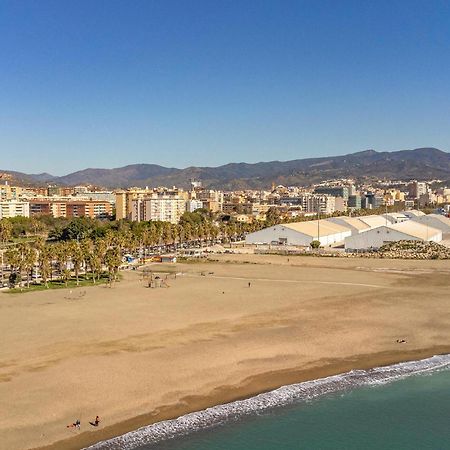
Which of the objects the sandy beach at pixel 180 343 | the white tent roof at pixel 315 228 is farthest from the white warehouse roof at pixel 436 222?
the sandy beach at pixel 180 343

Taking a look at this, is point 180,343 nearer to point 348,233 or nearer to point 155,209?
point 348,233

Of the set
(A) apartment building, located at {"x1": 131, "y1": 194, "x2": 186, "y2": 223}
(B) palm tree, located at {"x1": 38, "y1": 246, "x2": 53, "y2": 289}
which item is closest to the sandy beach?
(B) palm tree, located at {"x1": 38, "y1": 246, "x2": 53, "y2": 289}

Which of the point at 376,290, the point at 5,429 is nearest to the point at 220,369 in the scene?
the point at 5,429

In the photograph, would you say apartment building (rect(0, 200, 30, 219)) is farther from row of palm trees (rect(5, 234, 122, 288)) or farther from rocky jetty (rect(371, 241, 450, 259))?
rocky jetty (rect(371, 241, 450, 259))

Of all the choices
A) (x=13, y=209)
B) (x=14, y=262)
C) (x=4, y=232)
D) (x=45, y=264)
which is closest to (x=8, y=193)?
(x=13, y=209)

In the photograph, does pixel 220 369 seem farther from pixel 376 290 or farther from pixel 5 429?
pixel 376 290

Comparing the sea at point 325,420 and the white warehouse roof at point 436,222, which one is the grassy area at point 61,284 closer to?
the sea at point 325,420
